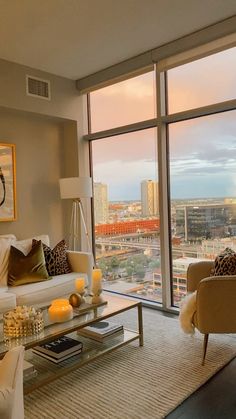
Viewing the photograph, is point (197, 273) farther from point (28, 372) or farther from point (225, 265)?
point (28, 372)

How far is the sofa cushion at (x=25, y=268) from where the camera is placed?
3338 millimetres

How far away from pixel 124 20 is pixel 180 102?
1.04 m

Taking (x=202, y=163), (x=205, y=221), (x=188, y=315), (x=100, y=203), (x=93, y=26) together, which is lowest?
(x=188, y=315)

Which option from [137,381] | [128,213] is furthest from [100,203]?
[137,381]

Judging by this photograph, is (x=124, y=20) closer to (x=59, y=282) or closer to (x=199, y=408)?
(x=59, y=282)

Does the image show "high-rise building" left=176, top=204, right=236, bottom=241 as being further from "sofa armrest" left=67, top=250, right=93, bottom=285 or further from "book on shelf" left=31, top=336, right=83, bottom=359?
"book on shelf" left=31, top=336, right=83, bottom=359

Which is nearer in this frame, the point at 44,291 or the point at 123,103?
the point at 44,291

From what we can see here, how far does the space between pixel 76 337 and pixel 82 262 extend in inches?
41.9

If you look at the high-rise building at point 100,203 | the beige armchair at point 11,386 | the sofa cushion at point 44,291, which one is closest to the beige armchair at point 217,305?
the beige armchair at point 11,386

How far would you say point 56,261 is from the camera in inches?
146

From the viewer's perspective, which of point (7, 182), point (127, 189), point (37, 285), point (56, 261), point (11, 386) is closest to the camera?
point (11, 386)

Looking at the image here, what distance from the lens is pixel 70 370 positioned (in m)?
2.25

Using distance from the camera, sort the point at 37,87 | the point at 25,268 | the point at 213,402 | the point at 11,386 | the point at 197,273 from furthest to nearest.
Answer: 1. the point at 37,87
2. the point at 25,268
3. the point at 197,273
4. the point at 213,402
5. the point at 11,386

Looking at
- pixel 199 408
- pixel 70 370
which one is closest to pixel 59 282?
pixel 70 370
